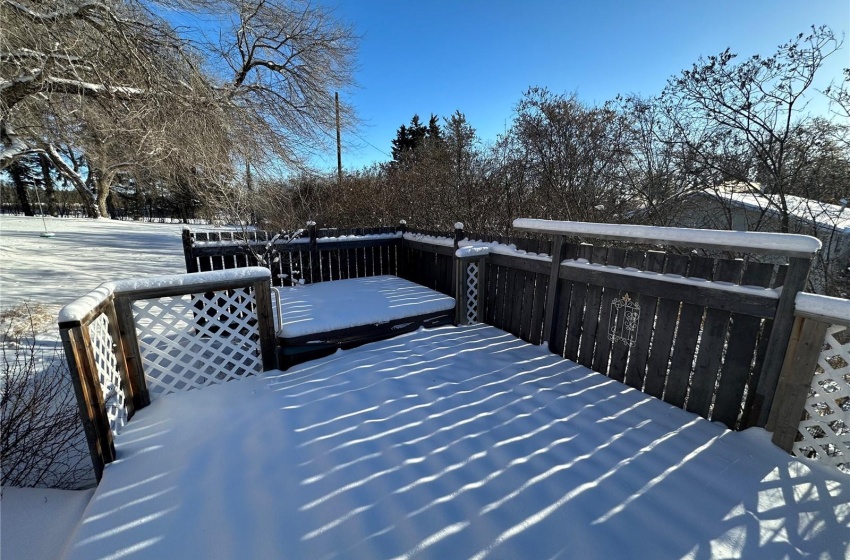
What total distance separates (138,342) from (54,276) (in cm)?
708

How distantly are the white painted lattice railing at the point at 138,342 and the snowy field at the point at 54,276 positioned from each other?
0.29 metres

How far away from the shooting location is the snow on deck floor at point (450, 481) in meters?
1.51

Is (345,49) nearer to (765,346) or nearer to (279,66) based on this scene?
(279,66)

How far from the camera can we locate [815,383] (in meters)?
1.92

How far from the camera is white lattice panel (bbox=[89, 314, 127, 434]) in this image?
6.69ft

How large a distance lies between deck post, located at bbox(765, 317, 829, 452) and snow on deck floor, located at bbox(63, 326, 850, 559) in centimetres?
14

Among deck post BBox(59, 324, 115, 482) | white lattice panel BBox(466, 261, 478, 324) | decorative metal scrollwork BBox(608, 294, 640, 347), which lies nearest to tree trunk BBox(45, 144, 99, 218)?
deck post BBox(59, 324, 115, 482)

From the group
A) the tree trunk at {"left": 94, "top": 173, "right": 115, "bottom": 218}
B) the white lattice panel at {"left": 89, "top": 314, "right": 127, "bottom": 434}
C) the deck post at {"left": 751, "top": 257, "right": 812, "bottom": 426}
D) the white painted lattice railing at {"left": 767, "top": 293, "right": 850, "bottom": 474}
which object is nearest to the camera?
the white painted lattice railing at {"left": 767, "top": 293, "right": 850, "bottom": 474}

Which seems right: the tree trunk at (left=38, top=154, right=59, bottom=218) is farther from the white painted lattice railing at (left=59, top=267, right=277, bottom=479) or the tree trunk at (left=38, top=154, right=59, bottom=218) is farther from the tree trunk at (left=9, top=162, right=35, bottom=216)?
the white painted lattice railing at (left=59, top=267, right=277, bottom=479)

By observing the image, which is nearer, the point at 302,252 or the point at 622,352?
the point at 622,352

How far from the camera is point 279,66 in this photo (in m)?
8.21

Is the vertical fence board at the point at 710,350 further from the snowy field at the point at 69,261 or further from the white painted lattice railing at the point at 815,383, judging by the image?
the snowy field at the point at 69,261

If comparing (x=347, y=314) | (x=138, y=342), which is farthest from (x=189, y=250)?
(x=347, y=314)

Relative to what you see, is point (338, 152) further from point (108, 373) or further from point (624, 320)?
point (624, 320)
